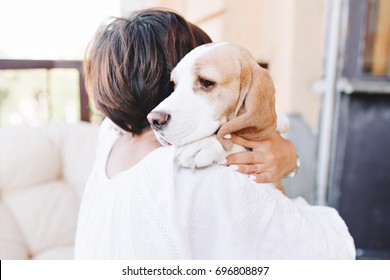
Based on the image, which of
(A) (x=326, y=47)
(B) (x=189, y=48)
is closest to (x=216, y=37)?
(B) (x=189, y=48)

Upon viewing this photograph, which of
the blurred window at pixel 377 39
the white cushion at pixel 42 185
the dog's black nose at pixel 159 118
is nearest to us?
A: the dog's black nose at pixel 159 118

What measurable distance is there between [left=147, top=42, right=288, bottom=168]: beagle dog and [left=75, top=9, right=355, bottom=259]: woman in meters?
0.02

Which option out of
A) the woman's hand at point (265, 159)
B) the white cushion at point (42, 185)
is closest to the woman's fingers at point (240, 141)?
the woman's hand at point (265, 159)

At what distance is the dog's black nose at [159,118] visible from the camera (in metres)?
0.48

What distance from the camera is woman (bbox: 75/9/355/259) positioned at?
0.51 metres

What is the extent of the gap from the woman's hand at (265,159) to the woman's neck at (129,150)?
0.11 m

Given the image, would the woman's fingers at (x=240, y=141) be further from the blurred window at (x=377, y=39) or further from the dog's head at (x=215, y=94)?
the blurred window at (x=377, y=39)

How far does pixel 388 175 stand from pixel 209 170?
1133mm

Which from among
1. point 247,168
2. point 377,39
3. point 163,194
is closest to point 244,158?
point 247,168

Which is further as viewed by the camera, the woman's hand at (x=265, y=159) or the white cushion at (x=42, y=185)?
the white cushion at (x=42, y=185)

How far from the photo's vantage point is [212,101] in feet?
1.72

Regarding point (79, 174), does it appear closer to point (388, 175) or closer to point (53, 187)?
point (53, 187)

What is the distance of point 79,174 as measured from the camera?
44.8 inches

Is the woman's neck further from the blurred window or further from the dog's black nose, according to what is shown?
the blurred window
